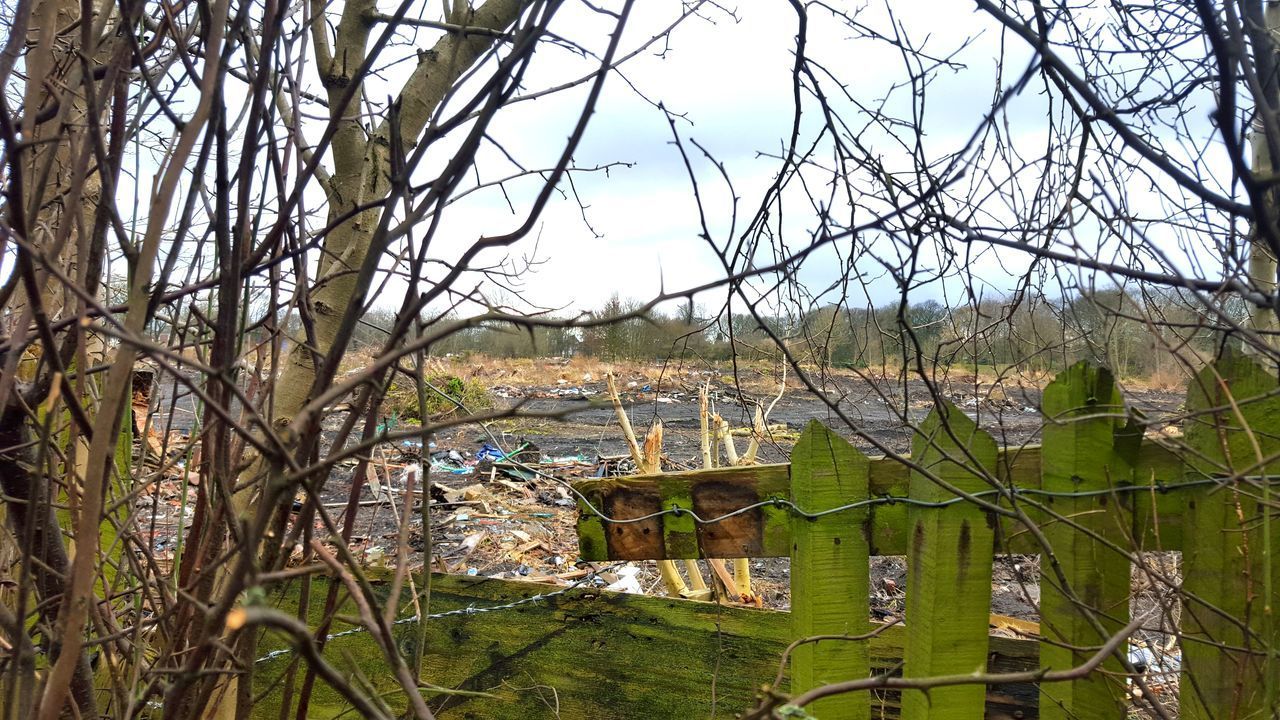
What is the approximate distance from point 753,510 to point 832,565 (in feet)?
0.78

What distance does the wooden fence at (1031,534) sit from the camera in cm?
171

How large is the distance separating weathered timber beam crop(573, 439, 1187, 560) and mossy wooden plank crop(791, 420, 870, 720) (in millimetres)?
55

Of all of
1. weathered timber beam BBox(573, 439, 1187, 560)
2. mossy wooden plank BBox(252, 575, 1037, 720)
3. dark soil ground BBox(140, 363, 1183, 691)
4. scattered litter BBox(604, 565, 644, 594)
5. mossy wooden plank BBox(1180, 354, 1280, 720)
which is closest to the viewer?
mossy wooden plank BBox(1180, 354, 1280, 720)

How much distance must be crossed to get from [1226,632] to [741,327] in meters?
1.94

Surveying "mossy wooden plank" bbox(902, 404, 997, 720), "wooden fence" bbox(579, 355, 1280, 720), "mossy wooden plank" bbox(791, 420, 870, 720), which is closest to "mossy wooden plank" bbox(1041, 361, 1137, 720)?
"wooden fence" bbox(579, 355, 1280, 720)

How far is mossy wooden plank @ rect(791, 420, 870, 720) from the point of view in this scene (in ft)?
6.11

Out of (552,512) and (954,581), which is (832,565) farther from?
(552,512)

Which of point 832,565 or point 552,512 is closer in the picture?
point 832,565

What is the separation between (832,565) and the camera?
6.13 ft

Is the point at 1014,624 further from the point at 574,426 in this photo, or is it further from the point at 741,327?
the point at 574,426

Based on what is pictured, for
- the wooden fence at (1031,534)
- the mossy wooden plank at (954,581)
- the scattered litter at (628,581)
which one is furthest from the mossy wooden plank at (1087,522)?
the scattered litter at (628,581)

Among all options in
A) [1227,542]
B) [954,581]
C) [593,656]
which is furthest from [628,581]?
[1227,542]

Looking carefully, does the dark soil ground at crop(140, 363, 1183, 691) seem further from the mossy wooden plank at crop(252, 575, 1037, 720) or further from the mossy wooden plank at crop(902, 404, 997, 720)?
the mossy wooden plank at crop(252, 575, 1037, 720)

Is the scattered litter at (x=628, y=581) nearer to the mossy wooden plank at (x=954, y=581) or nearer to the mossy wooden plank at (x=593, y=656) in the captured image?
the mossy wooden plank at (x=593, y=656)
